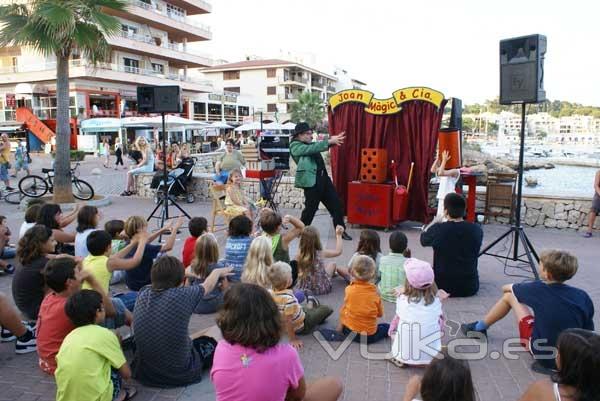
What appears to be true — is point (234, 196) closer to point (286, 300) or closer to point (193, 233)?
point (193, 233)

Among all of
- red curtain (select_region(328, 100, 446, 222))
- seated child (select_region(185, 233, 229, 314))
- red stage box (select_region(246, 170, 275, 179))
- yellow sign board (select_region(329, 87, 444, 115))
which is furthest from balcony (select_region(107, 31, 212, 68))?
seated child (select_region(185, 233, 229, 314))

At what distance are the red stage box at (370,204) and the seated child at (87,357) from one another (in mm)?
6147

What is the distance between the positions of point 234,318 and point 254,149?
7539mm

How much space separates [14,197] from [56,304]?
10570mm

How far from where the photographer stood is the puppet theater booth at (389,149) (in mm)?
8359

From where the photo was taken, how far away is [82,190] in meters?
12.7

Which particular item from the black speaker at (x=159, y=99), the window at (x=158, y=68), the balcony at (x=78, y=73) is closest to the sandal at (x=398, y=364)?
the black speaker at (x=159, y=99)

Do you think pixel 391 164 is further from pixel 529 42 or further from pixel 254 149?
pixel 529 42

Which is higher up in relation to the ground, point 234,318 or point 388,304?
point 234,318

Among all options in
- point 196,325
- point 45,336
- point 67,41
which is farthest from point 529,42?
point 67,41

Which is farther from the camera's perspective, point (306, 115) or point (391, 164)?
point (306, 115)

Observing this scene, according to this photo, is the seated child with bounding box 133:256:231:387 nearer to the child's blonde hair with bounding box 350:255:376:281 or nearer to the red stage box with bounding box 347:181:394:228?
the child's blonde hair with bounding box 350:255:376:281

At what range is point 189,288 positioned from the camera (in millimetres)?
3156

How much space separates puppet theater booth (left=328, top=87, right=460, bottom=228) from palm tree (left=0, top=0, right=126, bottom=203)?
5.85 m
